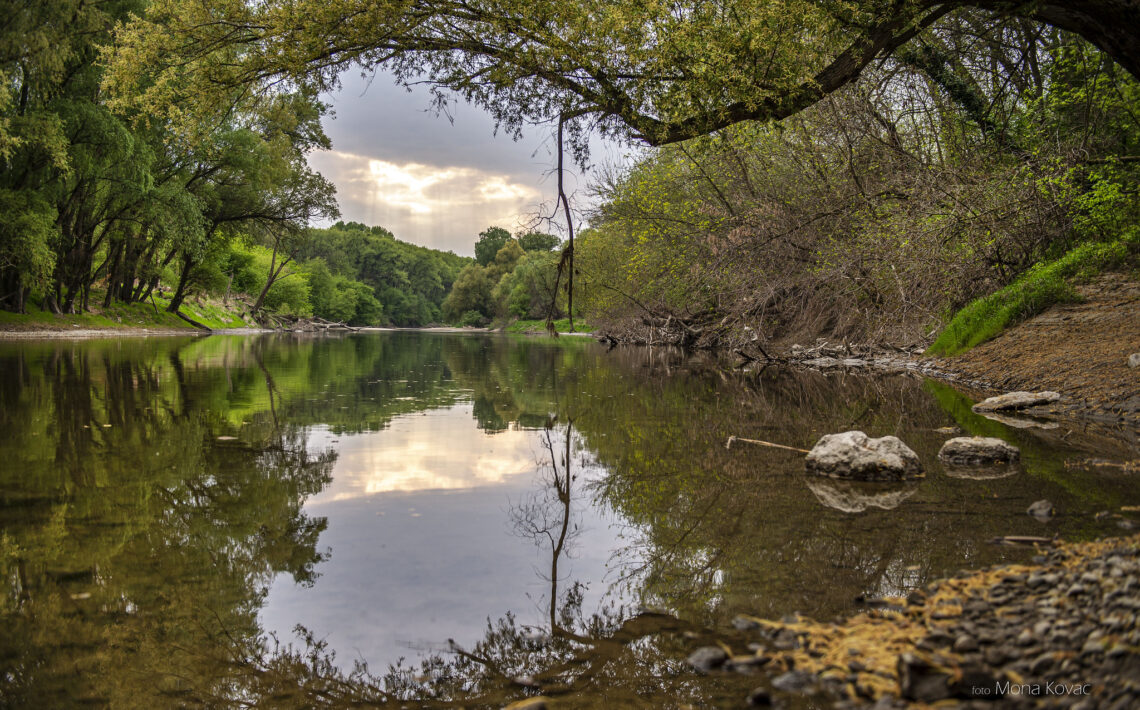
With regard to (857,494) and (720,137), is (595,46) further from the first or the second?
(857,494)

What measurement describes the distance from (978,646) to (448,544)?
2.78m

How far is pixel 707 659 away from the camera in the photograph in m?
2.68

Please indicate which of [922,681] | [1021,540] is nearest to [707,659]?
[922,681]

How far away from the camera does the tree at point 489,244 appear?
119012 mm

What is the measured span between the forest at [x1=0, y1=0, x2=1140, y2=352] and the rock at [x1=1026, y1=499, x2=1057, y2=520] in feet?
14.1

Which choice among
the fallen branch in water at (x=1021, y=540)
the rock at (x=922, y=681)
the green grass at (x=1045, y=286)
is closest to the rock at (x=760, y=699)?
the rock at (x=922, y=681)

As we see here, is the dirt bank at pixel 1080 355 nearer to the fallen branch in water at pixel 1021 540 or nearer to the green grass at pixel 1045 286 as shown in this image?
the green grass at pixel 1045 286

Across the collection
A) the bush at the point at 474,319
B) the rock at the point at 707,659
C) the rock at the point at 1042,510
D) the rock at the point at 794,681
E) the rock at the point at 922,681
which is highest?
the bush at the point at 474,319

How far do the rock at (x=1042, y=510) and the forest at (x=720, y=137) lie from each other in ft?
14.1

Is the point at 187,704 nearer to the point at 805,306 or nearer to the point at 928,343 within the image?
the point at 928,343

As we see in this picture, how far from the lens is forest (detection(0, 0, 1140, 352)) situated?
25.1ft

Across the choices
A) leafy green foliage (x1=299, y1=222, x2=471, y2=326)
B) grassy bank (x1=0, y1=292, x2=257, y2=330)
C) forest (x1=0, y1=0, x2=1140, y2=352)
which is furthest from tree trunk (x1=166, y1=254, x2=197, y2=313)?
leafy green foliage (x1=299, y1=222, x2=471, y2=326)

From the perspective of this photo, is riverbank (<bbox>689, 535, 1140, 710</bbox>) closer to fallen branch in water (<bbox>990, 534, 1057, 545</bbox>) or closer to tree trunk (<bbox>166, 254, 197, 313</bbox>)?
fallen branch in water (<bbox>990, 534, 1057, 545</bbox>)

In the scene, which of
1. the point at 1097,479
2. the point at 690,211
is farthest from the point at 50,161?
the point at 1097,479
